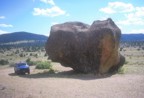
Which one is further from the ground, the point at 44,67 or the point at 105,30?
the point at 105,30

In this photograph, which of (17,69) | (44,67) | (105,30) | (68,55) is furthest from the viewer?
(44,67)

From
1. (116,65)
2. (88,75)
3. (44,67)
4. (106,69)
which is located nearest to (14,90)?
(88,75)

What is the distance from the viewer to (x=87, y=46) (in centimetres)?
3294

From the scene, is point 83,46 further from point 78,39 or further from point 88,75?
point 88,75

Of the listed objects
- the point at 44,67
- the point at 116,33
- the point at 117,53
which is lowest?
the point at 44,67

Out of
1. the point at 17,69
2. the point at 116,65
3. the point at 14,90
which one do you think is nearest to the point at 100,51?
the point at 116,65

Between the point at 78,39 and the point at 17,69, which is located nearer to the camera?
the point at 78,39

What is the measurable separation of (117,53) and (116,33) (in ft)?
7.35

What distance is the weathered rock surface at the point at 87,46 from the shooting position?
3198 cm

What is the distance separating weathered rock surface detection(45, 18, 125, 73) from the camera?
3198 cm

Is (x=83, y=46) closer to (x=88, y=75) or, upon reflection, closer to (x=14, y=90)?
(x=88, y=75)

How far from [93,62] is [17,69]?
10.4 meters

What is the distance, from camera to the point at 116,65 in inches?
1371

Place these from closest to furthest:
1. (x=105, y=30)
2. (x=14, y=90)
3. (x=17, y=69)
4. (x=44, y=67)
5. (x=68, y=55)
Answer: (x=14, y=90) < (x=105, y=30) < (x=68, y=55) < (x=17, y=69) < (x=44, y=67)
